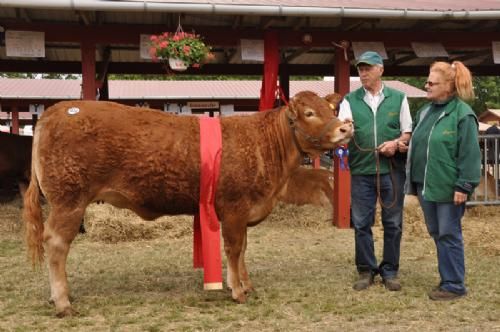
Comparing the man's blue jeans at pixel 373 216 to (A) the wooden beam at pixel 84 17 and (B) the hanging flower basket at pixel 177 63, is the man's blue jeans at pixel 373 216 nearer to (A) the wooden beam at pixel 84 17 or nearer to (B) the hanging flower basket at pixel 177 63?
(B) the hanging flower basket at pixel 177 63

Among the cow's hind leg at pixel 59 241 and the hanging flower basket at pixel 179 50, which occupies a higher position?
the hanging flower basket at pixel 179 50

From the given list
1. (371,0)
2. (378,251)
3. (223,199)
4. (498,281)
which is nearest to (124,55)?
(371,0)

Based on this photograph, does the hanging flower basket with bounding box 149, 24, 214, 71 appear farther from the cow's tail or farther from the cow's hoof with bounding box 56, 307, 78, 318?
the cow's hoof with bounding box 56, 307, 78, 318

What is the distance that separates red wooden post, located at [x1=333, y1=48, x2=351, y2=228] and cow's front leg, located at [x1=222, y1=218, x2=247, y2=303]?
12.8ft

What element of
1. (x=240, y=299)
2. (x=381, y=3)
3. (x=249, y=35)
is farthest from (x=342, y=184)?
(x=240, y=299)

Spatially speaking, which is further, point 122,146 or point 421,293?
point 421,293

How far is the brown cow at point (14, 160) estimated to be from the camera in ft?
30.2

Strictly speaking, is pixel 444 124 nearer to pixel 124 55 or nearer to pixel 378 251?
pixel 378 251

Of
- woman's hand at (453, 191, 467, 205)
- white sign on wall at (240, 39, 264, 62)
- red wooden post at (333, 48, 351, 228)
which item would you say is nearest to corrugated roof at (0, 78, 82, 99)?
white sign on wall at (240, 39, 264, 62)

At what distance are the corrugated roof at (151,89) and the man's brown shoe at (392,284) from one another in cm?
1513

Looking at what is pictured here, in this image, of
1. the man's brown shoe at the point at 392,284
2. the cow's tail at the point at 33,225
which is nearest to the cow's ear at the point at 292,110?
the man's brown shoe at the point at 392,284

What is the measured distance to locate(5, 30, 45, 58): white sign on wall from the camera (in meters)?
A: 7.19

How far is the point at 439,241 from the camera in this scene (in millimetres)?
4676

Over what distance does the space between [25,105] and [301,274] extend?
16.6 m
